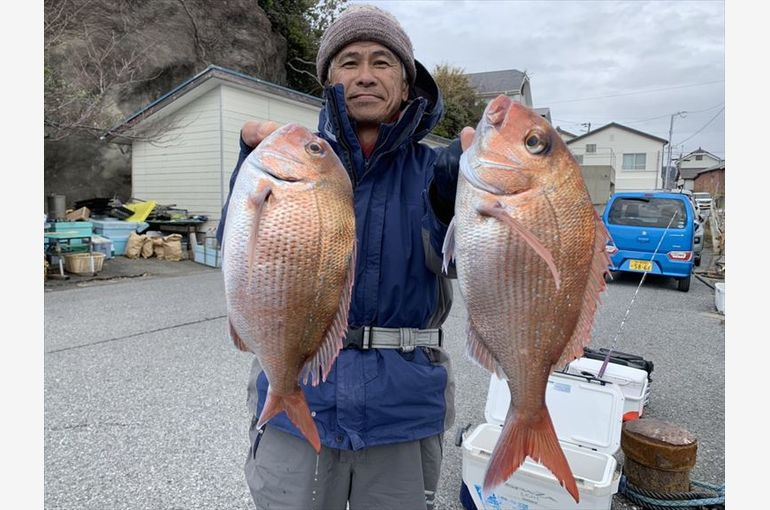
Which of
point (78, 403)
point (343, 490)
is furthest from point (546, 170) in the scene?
point (78, 403)

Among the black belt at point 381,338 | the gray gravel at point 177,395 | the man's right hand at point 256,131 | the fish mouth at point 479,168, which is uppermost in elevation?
the man's right hand at point 256,131

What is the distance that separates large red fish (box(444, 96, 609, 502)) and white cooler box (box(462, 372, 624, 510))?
113 cm

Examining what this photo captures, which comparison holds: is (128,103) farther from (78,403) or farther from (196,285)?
(78,403)

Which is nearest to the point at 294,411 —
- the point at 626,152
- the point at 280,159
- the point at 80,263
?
the point at 280,159

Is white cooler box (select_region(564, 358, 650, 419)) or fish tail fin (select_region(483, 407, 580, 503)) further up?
fish tail fin (select_region(483, 407, 580, 503))

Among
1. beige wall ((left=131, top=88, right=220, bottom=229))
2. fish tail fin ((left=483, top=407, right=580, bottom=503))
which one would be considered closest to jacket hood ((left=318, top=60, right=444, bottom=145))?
fish tail fin ((left=483, top=407, right=580, bottom=503))

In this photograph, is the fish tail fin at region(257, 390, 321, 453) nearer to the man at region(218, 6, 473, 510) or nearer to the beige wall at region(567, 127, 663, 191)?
the man at region(218, 6, 473, 510)

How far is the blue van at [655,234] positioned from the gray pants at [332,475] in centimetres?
876

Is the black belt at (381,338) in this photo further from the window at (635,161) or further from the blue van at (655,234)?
the window at (635,161)

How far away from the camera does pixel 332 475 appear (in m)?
1.68

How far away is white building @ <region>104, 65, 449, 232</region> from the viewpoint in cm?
1138

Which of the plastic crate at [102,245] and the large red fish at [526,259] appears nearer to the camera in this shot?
the large red fish at [526,259]

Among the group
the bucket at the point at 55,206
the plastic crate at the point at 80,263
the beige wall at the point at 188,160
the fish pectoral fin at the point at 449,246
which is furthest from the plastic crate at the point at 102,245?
the fish pectoral fin at the point at 449,246

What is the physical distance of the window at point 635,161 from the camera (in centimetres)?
3684
